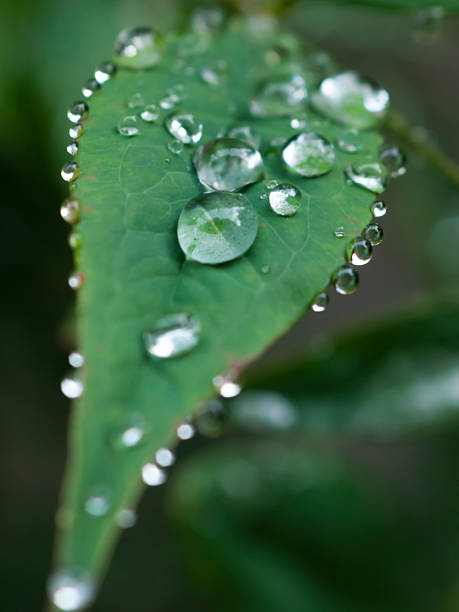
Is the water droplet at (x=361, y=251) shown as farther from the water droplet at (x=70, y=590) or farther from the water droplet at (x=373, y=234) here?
the water droplet at (x=70, y=590)

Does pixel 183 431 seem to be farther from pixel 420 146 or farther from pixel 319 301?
pixel 420 146

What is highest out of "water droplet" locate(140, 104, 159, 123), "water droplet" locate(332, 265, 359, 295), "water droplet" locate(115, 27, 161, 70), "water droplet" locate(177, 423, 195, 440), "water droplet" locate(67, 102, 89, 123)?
"water droplet" locate(115, 27, 161, 70)

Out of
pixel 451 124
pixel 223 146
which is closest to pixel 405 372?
pixel 223 146

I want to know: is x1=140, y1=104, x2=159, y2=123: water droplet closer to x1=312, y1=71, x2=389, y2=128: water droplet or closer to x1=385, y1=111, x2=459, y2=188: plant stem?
x1=312, y1=71, x2=389, y2=128: water droplet

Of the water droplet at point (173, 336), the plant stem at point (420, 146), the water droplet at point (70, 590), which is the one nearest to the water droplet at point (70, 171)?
the water droplet at point (173, 336)

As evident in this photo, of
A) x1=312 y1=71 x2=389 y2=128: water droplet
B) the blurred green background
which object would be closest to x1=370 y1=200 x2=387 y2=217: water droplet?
x1=312 y1=71 x2=389 y2=128: water droplet

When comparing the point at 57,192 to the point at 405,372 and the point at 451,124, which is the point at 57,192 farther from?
the point at 451,124
